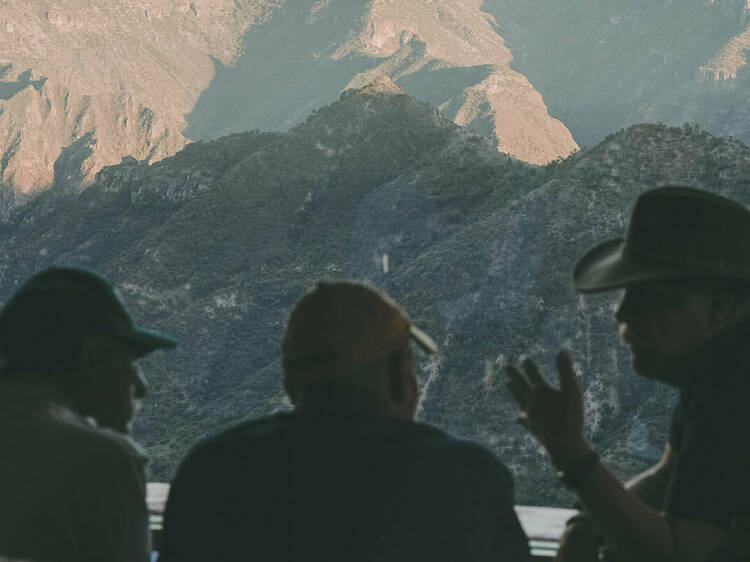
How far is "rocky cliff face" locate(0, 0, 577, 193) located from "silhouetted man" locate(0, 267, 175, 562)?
3532 inches

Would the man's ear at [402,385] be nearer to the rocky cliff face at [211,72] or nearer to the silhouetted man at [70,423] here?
the silhouetted man at [70,423]

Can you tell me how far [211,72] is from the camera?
147750mm

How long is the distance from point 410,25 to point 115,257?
104 meters

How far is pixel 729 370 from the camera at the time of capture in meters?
1.77

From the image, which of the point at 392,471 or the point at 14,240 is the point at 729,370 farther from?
the point at 14,240

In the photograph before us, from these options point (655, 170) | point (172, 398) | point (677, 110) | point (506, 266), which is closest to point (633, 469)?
point (506, 266)

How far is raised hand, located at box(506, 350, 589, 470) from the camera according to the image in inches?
70.0

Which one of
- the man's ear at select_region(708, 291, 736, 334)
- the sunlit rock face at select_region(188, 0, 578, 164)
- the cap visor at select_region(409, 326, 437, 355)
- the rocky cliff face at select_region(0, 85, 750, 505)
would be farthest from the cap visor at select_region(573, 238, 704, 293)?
the sunlit rock face at select_region(188, 0, 578, 164)

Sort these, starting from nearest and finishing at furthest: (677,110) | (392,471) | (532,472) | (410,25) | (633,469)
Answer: (392,471)
(633,469)
(532,472)
(677,110)
(410,25)

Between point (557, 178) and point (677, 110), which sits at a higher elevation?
point (557, 178)

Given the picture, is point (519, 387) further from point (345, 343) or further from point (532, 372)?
point (345, 343)

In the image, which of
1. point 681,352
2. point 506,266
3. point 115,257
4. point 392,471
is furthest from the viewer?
point 115,257

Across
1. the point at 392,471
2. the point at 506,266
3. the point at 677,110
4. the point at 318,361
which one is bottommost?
the point at 677,110

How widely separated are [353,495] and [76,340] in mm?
737
